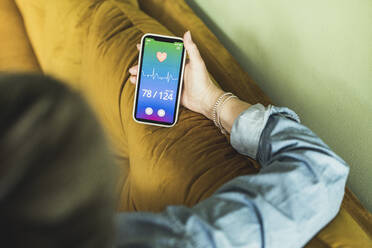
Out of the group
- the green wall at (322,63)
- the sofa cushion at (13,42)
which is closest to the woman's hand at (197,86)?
the green wall at (322,63)

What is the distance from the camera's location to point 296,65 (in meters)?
0.81

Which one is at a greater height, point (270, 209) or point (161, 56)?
point (161, 56)

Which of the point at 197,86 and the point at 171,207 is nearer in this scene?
the point at 171,207

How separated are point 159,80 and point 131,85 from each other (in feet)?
0.27

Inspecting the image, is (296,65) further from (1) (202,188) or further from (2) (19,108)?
(2) (19,108)

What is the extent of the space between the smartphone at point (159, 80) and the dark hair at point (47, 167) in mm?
468

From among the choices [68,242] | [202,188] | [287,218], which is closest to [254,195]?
[287,218]

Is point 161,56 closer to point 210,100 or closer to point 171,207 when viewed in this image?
point 210,100

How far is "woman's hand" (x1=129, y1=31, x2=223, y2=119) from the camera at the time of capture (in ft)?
2.36

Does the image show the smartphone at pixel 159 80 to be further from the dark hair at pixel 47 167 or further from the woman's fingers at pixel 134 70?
the dark hair at pixel 47 167

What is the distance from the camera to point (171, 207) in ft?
1.57

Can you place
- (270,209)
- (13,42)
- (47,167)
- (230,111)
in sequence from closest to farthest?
(47,167) → (270,209) → (230,111) → (13,42)

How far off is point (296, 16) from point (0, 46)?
958 mm

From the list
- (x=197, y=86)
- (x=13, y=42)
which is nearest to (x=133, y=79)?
(x=197, y=86)
